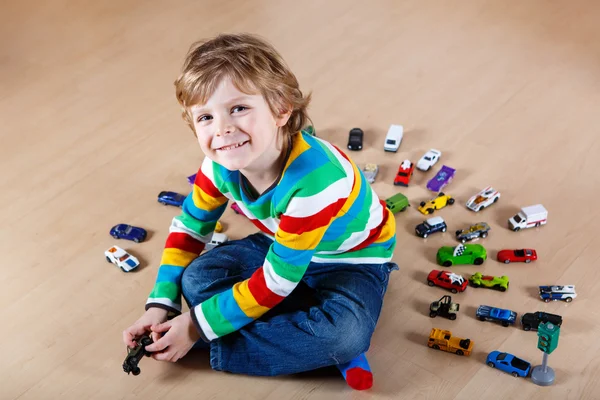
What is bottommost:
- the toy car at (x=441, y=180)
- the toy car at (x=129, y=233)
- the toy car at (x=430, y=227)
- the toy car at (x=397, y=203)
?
the toy car at (x=430, y=227)

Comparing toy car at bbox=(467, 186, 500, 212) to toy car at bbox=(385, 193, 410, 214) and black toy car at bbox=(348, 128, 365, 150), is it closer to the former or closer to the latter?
toy car at bbox=(385, 193, 410, 214)

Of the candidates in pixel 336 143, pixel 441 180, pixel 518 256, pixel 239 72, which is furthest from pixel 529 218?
pixel 239 72

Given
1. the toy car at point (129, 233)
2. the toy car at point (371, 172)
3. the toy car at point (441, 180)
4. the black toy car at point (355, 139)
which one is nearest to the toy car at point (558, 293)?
the toy car at point (441, 180)

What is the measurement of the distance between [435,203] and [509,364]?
45cm

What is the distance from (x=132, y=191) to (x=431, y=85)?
32.6 inches

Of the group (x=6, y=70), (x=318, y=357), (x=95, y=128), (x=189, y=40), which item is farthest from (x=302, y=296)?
(x=6, y=70)

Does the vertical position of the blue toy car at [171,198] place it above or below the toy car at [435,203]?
above

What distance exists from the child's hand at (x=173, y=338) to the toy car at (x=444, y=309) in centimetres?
42

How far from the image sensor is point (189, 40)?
232cm

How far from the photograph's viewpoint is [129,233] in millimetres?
1621

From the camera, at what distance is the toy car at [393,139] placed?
181cm

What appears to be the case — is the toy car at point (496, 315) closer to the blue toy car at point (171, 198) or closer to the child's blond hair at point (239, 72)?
the child's blond hair at point (239, 72)

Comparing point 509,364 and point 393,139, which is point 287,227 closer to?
point 509,364

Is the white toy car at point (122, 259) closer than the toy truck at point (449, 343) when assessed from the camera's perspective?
No
